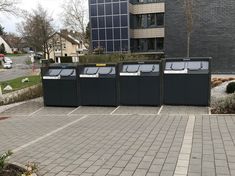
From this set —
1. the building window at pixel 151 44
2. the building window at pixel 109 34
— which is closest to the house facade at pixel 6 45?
the building window at pixel 109 34

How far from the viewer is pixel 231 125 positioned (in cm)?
719

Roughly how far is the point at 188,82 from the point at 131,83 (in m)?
1.81

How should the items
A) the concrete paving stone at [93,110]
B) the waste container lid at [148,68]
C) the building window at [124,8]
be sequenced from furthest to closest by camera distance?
the building window at [124,8]
the waste container lid at [148,68]
the concrete paving stone at [93,110]

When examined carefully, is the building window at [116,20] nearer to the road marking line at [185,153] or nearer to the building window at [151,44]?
the building window at [151,44]

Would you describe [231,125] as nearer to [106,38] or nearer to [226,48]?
[226,48]

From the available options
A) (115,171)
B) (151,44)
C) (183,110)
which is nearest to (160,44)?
(151,44)

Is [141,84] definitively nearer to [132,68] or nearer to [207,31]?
[132,68]

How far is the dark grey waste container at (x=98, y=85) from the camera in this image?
10.4m

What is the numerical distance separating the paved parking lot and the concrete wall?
18.8 metres

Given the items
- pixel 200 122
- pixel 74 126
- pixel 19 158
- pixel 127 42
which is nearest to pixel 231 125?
pixel 200 122

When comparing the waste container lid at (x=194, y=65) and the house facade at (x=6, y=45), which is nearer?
the waste container lid at (x=194, y=65)

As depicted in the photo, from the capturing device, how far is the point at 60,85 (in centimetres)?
1102

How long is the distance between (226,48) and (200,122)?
68.5 ft

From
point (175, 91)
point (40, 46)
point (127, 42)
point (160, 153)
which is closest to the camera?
point (160, 153)
